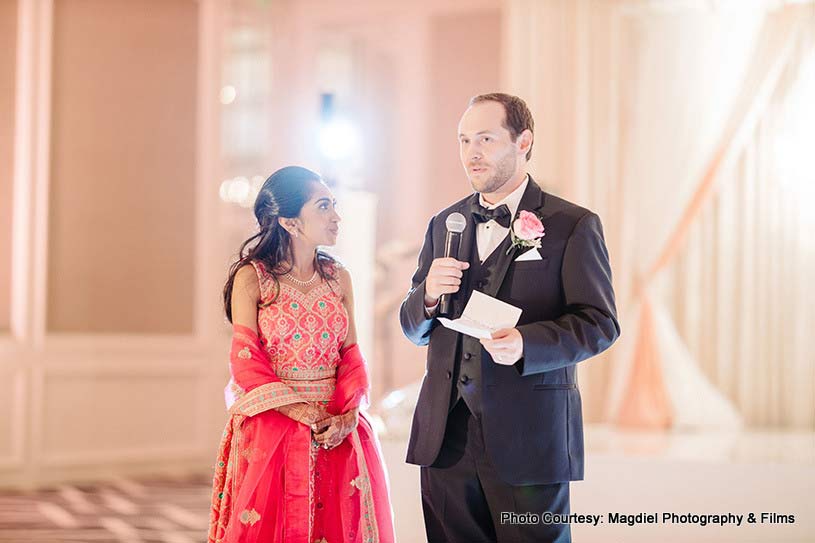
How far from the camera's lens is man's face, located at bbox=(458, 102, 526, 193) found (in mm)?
2152

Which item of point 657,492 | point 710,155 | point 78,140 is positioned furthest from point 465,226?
point 78,140

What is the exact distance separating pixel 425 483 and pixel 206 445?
431cm

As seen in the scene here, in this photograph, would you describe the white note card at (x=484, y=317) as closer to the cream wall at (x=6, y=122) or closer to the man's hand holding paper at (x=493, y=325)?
the man's hand holding paper at (x=493, y=325)

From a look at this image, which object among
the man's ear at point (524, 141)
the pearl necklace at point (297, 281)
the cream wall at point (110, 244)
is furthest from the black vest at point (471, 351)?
the cream wall at point (110, 244)

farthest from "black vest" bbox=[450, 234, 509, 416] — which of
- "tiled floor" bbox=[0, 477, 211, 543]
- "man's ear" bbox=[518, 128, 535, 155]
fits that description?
"tiled floor" bbox=[0, 477, 211, 543]

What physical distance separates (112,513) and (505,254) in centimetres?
328

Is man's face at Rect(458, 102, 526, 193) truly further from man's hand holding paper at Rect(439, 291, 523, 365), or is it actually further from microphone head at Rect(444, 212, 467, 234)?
man's hand holding paper at Rect(439, 291, 523, 365)

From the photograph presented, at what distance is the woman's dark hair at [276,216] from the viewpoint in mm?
2551

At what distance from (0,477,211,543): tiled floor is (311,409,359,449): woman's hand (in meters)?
1.78

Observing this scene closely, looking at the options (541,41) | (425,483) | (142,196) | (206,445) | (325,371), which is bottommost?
(206,445)

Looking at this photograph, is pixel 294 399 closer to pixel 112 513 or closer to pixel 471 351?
pixel 471 351

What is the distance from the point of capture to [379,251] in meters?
6.46

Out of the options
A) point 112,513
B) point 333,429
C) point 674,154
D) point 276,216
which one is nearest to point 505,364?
point 333,429

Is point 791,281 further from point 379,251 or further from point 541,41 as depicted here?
point 379,251
